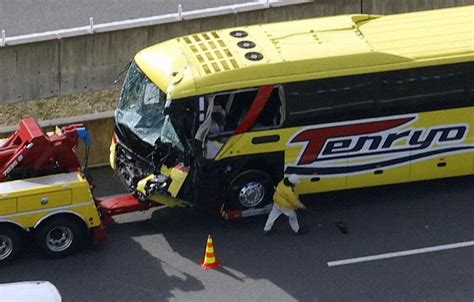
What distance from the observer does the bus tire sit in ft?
61.0

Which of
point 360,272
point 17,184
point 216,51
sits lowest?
point 360,272

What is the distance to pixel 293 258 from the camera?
17.8m

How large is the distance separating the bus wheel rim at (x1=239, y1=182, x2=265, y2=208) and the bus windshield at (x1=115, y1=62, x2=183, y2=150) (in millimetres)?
1291

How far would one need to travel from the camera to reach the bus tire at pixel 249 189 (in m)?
18.6

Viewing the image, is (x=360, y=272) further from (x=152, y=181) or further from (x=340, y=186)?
(x=152, y=181)

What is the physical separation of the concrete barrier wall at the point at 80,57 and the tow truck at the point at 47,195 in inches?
134

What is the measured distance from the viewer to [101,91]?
23.4 m

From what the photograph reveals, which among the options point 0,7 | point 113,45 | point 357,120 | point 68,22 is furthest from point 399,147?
point 0,7

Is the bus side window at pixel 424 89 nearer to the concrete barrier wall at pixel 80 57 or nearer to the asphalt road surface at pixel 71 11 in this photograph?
the concrete barrier wall at pixel 80 57

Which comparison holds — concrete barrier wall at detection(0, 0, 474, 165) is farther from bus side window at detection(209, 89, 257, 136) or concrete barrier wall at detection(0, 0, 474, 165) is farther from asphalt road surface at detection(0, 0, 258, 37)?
asphalt road surface at detection(0, 0, 258, 37)

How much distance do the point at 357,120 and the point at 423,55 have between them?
→ 1.48 metres

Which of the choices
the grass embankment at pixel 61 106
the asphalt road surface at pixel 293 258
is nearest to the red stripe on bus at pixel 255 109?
the asphalt road surface at pixel 293 258

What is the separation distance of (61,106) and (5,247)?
19.9ft

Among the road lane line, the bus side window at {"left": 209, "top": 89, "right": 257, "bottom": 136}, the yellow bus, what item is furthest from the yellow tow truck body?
the road lane line
